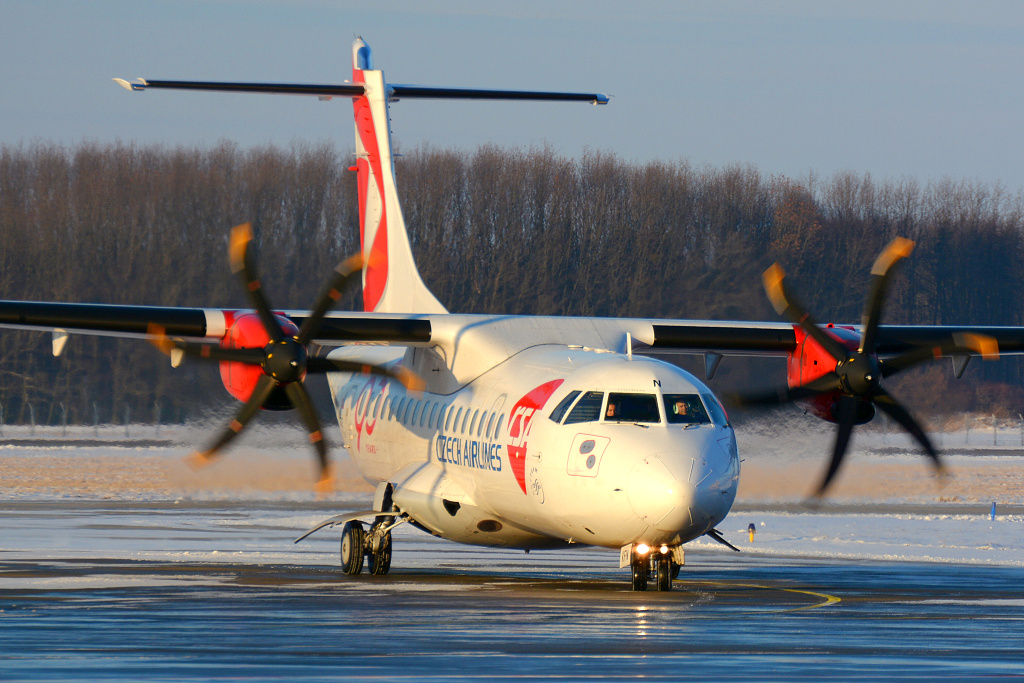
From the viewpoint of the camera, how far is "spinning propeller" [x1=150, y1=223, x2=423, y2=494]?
56.3ft

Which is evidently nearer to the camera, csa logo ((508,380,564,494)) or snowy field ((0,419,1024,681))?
snowy field ((0,419,1024,681))

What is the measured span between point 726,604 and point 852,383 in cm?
456

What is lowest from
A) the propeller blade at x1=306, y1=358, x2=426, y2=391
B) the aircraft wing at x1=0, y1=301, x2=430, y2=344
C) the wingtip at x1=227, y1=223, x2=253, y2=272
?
the propeller blade at x1=306, y1=358, x2=426, y2=391

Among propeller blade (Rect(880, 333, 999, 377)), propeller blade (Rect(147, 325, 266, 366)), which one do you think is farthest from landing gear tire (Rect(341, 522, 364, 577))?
propeller blade (Rect(880, 333, 999, 377))

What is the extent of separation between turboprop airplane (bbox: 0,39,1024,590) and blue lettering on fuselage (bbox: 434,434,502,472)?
0.03 m

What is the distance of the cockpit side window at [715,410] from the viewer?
50.9 ft

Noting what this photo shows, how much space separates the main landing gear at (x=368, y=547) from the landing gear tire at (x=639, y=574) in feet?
14.3

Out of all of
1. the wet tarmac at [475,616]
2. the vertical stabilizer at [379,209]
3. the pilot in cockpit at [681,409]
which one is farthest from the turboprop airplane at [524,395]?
the wet tarmac at [475,616]

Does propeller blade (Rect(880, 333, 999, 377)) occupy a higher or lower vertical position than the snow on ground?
higher

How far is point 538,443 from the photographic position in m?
16.0

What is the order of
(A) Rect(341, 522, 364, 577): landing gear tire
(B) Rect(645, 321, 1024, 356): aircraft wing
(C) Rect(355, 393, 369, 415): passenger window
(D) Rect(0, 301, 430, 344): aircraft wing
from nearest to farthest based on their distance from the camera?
(D) Rect(0, 301, 430, 344): aircraft wing
(A) Rect(341, 522, 364, 577): landing gear tire
(B) Rect(645, 321, 1024, 356): aircraft wing
(C) Rect(355, 393, 369, 415): passenger window

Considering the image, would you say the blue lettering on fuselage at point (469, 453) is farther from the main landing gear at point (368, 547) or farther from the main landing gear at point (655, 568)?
the main landing gear at point (655, 568)

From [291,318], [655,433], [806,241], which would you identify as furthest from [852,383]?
[806,241]

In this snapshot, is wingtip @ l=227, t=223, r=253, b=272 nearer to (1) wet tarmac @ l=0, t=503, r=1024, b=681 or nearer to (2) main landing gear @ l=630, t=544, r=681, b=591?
(1) wet tarmac @ l=0, t=503, r=1024, b=681
